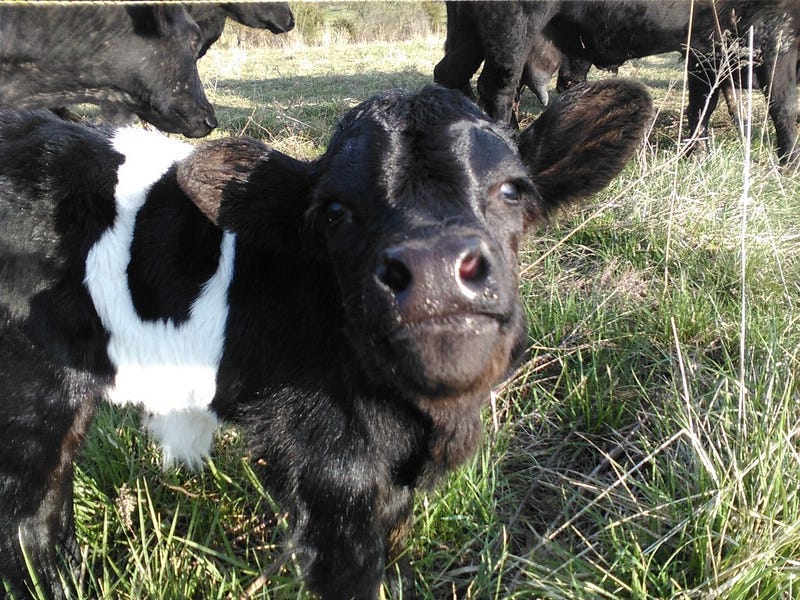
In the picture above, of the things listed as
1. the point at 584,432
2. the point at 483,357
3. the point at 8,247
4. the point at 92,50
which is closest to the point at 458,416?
the point at 483,357

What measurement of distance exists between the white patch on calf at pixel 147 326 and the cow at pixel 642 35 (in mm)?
4826

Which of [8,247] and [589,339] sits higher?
[8,247]

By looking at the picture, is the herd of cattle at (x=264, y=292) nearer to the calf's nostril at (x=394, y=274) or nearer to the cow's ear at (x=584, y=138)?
the cow's ear at (x=584, y=138)

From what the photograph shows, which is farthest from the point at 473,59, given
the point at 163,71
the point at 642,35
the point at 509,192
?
the point at 509,192

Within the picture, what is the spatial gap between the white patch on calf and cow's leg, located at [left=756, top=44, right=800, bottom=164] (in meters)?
5.31

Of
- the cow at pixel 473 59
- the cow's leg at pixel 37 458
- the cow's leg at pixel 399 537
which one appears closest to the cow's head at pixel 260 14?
the cow at pixel 473 59

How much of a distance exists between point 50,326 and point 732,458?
6.83 feet

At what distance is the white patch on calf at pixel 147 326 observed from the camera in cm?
204

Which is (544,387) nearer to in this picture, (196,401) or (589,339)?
(589,339)

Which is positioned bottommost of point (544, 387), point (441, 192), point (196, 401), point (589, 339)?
point (544, 387)

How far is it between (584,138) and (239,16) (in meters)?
7.00

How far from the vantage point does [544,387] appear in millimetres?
2971

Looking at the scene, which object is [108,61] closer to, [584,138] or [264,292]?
[264,292]

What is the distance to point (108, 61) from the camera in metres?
5.61
